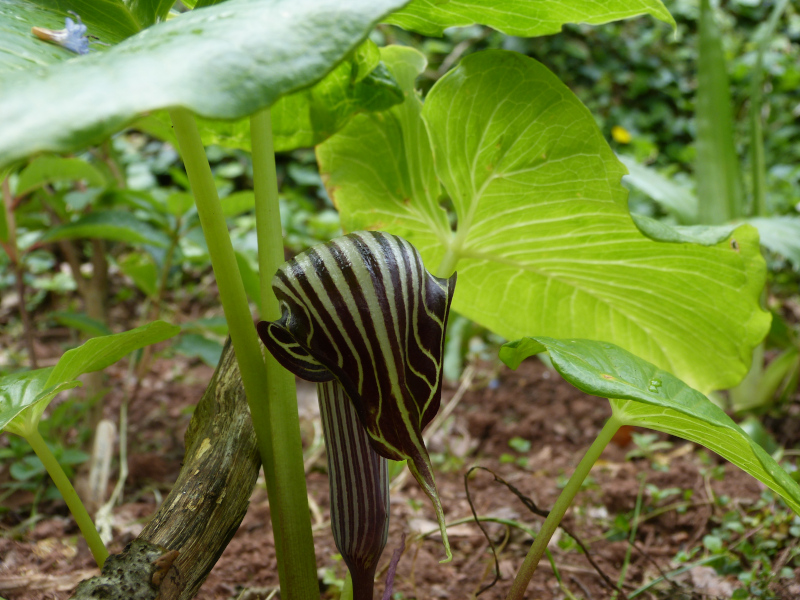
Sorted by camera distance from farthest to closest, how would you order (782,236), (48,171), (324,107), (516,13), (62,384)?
(782,236)
(48,171)
(324,107)
(516,13)
(62,384)

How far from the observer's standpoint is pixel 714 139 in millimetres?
2051

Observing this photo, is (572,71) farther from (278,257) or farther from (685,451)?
(278,257)

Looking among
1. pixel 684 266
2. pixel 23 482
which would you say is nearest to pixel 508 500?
pixel 684 266

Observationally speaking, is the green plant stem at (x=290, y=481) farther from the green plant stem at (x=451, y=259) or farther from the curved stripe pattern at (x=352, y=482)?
the green plant stem at (x=451, y=259)

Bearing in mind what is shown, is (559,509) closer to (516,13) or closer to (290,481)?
(290,481)

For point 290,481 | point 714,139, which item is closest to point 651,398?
point 290,481

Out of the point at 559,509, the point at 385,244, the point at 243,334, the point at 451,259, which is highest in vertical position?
the point at 385,244

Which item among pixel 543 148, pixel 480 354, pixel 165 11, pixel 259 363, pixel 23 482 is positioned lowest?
pixel 480 354

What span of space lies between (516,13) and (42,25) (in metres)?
0.56

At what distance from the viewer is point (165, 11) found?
2.40 ft

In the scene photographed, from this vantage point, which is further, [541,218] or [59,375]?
[541,218]

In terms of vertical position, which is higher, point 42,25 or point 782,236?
point 42,25

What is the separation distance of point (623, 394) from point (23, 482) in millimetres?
1325

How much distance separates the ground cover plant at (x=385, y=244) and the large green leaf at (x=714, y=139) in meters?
1.07
